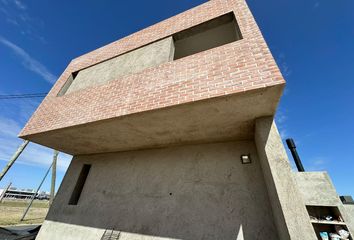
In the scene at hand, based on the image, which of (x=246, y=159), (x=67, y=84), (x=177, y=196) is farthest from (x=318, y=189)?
(x=67, y=84)

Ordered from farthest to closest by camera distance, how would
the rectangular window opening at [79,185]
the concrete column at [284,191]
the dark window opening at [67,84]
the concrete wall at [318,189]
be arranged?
the dark window opening at [67,84] → the rectangular window opening at [79,185] → the concrete wall at [318,189] → the concrete column at [284,191]

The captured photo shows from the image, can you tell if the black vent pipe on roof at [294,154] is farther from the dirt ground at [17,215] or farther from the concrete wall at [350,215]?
the dirt ground at [17,215]

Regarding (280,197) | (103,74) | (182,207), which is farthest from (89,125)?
(280,197)

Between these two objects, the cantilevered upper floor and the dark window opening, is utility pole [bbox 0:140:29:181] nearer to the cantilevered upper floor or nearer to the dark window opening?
the cantilevered upper floor

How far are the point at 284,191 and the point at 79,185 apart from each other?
230 inches

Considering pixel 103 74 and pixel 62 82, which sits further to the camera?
pixel 62 82

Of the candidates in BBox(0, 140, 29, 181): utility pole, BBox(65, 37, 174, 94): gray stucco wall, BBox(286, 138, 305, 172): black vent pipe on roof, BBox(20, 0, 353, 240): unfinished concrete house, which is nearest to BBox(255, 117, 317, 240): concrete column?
BBox(20, 0, 353, 240): unfinished concrete house

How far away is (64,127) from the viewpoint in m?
3.96

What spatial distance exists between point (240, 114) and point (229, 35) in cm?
260

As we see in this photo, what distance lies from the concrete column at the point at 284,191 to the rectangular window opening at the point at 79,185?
5654 millimetres

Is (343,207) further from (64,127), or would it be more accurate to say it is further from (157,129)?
(64,127)

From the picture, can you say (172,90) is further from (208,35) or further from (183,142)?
(208,35)

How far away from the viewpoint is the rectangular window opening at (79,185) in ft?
16.8

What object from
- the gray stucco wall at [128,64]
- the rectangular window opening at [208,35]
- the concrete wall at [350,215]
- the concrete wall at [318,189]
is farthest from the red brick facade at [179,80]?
the concrete wall at [350,215]
